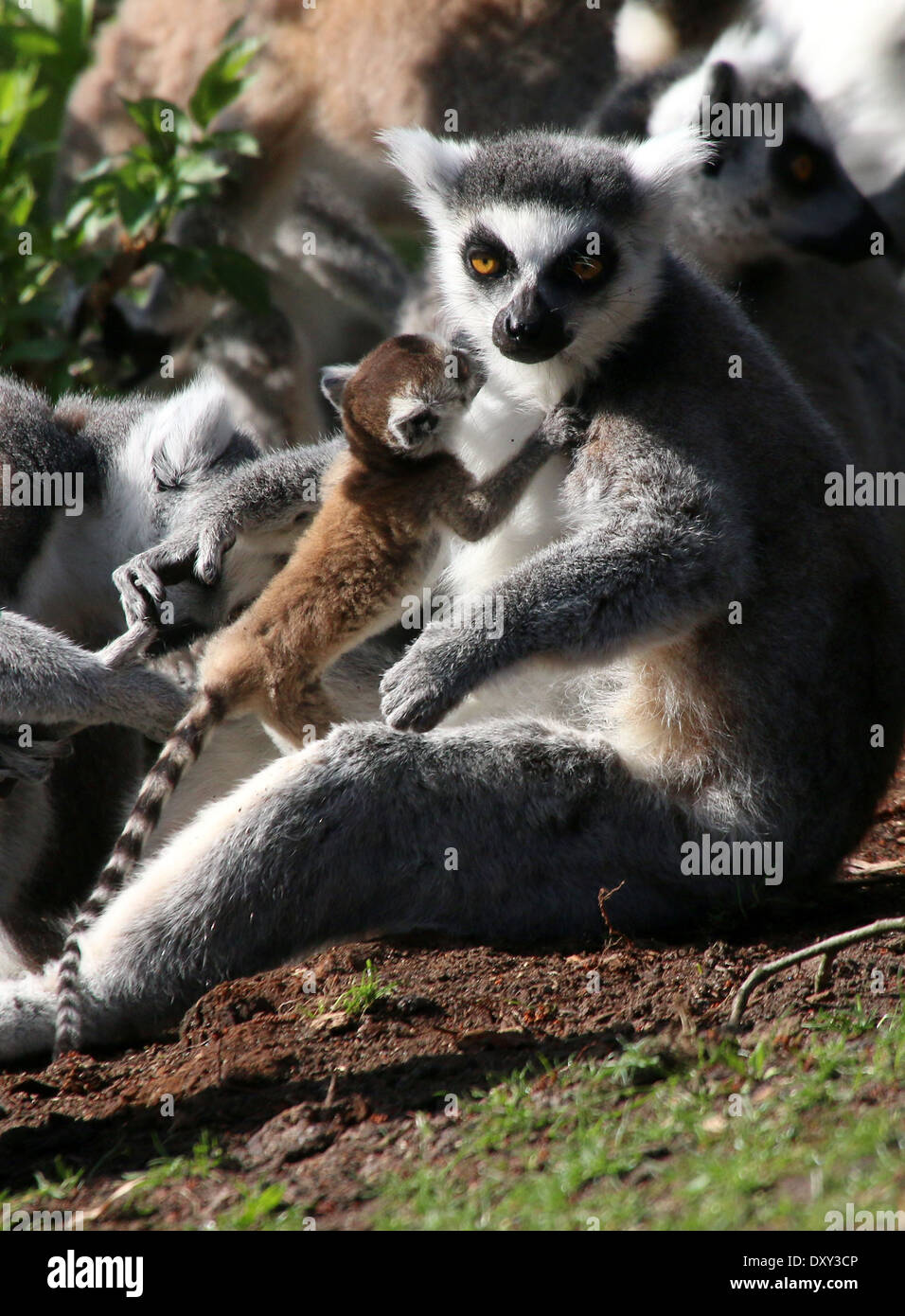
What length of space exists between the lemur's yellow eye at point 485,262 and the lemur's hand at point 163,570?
4.43ft

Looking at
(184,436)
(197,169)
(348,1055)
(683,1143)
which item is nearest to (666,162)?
(184,436)

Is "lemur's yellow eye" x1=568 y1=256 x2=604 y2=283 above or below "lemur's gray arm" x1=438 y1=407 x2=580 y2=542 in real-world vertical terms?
above

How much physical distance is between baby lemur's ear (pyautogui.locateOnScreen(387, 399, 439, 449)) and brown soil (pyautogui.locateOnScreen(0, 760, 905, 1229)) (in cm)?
167

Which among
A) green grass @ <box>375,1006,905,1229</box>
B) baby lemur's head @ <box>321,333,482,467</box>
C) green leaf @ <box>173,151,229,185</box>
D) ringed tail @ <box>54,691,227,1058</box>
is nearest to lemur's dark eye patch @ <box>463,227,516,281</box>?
baby lemur's head @ <box>321,333,482,467</box>

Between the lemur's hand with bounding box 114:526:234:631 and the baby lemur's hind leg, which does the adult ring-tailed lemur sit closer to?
the baby lemur's hind leg

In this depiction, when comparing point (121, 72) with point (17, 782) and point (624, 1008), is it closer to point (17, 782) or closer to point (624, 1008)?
point (17, 782)

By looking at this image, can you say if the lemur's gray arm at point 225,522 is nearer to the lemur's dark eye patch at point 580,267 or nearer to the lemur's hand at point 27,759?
the lemur's hand at point 27,759

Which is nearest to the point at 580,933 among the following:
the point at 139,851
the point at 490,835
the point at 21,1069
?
the point at 490,835

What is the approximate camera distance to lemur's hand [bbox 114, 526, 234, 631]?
495 centimetres

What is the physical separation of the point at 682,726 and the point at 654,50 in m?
5.61

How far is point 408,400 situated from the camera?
4617mm

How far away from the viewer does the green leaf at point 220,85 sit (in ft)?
24.7

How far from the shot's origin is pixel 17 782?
504cm

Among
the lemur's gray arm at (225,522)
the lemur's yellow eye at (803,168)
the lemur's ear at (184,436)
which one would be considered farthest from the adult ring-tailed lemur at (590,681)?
the lemur's yellow eye at (803,168)
